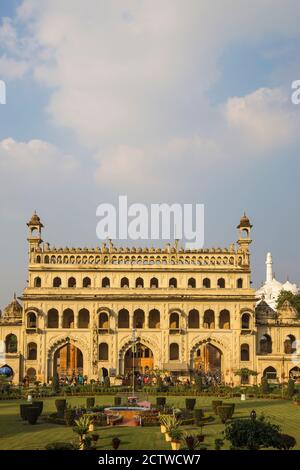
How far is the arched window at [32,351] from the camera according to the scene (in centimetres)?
6614

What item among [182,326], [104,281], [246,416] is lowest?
[246,416]

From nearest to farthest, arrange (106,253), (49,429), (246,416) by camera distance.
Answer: (49,429), (246,416), (106,253)

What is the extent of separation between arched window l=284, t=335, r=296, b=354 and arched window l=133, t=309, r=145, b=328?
15.6 m

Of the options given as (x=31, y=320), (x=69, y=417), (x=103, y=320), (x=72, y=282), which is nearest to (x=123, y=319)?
(x=103, y=320)

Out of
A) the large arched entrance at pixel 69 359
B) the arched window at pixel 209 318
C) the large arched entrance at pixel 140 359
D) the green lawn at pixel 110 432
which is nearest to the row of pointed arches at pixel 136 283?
the arched window at pixel 209 318

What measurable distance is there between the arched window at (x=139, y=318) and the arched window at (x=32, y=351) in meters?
10.8

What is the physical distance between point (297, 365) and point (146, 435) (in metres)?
39.0

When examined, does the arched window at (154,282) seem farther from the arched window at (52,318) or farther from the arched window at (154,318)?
the arched window at (52,318)

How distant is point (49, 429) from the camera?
32.0m

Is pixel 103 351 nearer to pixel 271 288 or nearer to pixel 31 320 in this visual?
pixel 31 320

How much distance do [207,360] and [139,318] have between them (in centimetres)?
1520
